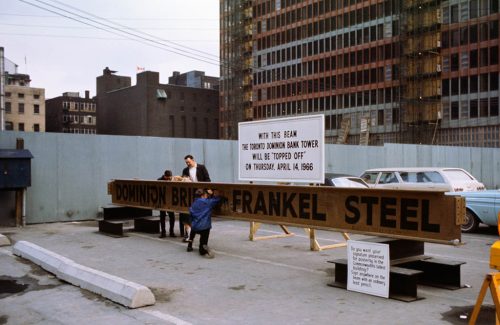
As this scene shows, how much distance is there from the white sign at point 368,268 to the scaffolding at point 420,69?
217 ft

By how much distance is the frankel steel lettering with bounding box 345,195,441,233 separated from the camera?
24.3ft

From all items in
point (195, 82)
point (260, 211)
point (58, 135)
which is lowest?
point (260, 211)

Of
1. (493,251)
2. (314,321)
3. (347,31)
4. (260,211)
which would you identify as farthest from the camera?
(347,31)

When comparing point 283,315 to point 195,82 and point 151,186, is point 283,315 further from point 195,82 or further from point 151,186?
point 195,82

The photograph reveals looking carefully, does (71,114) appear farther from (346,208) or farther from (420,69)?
(346,208)

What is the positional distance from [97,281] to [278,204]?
11.6 ft

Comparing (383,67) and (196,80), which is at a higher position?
(196,80)

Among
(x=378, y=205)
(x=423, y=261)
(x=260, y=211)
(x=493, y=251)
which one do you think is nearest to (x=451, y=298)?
(x=423, y=261)

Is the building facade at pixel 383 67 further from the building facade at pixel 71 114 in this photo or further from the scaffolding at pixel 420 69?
the building facade at pixel 71 114

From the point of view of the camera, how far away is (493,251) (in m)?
5.45

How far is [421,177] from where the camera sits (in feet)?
58.0

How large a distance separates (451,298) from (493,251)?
229 cm

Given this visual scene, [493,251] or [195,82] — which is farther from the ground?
[195,82]

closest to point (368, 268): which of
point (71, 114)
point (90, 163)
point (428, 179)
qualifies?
point (428, 179)
